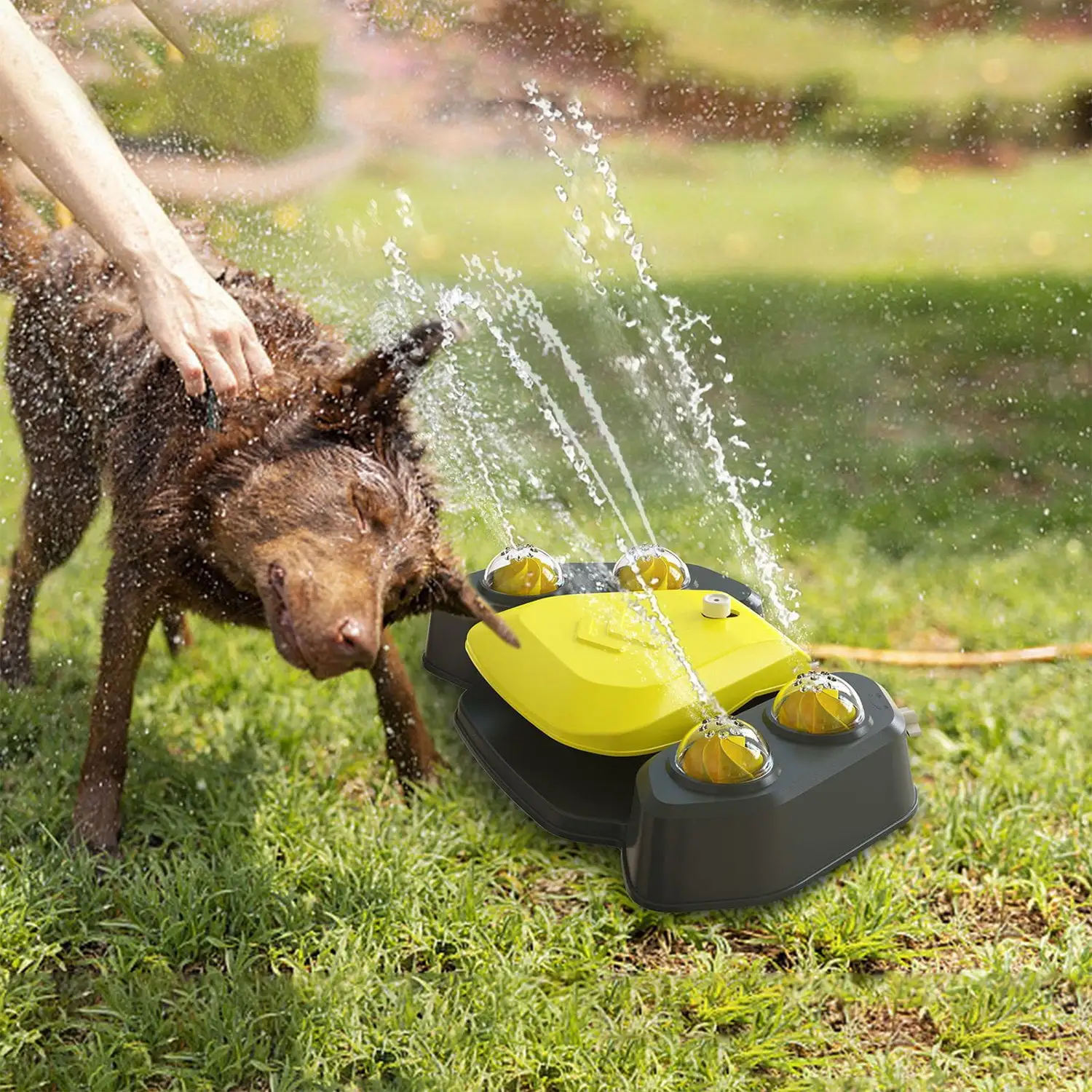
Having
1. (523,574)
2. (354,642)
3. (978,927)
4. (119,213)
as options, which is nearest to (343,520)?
(354,642)

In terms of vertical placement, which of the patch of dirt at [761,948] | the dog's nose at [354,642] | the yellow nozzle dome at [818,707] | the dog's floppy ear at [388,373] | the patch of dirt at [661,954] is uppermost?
the dog's floppy ear at [388,373]

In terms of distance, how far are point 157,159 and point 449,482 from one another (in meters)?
5.71

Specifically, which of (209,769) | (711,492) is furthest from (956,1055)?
(711,492)

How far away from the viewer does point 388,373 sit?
2.22 m

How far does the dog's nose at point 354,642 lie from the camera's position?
1926 millimetres

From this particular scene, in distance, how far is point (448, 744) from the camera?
11.4 feet

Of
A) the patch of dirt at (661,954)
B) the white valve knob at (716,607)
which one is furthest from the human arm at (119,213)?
the patch of dirt at (661,954)

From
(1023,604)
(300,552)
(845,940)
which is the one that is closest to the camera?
(300,552)

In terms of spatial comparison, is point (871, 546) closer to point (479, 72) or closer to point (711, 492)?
point (711, 492)

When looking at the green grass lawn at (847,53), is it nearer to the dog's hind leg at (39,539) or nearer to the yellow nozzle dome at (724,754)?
the dog's hind leg at (39,539)

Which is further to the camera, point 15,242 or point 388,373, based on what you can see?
point 15,242

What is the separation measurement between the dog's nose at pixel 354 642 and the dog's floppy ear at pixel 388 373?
0.47 meters

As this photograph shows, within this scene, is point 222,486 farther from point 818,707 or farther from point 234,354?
point 818,707

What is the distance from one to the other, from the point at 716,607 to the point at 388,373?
1079 mm
